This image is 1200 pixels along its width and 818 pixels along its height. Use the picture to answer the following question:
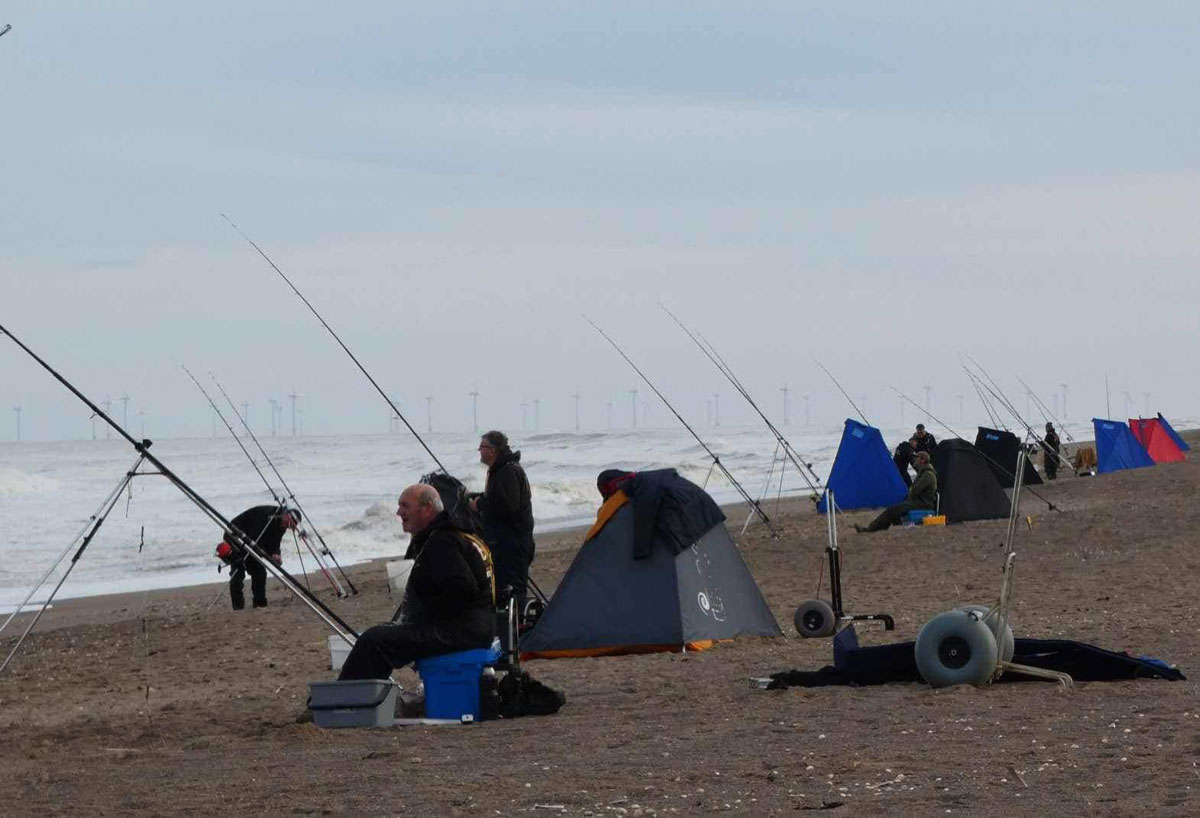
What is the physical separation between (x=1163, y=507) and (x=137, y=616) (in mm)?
10532

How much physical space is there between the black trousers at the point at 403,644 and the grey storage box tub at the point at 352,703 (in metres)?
0.15

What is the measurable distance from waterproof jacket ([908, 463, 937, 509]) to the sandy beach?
19.5 ft

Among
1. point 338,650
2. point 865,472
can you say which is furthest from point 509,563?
point 865,472

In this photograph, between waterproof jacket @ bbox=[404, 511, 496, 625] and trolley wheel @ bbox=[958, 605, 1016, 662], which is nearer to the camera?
waterproof jacket @ bbox=[404, 511, 496, 625]

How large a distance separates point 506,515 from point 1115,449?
21962mm

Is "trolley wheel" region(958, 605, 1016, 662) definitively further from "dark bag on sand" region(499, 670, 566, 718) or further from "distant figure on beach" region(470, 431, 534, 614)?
"distant figure on beach" region(470, 431, 534, 614)

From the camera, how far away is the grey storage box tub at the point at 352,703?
692 centimetres

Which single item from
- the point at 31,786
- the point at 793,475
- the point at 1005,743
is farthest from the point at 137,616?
the point at 793,475

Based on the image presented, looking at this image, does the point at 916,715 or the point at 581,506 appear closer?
the point at 916,715

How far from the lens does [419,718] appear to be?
7242 mm

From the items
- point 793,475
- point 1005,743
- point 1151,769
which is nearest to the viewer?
point 1151,769

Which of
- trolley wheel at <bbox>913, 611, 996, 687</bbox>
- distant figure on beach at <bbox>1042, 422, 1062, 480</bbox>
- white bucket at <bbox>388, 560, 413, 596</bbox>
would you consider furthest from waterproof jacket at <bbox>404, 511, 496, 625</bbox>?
distant figure on beach at <bbox>1042, 422, 1062, 480</bbox>

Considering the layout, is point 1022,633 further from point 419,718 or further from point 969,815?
point 969,815

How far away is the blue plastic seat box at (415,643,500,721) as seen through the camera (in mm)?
7145
